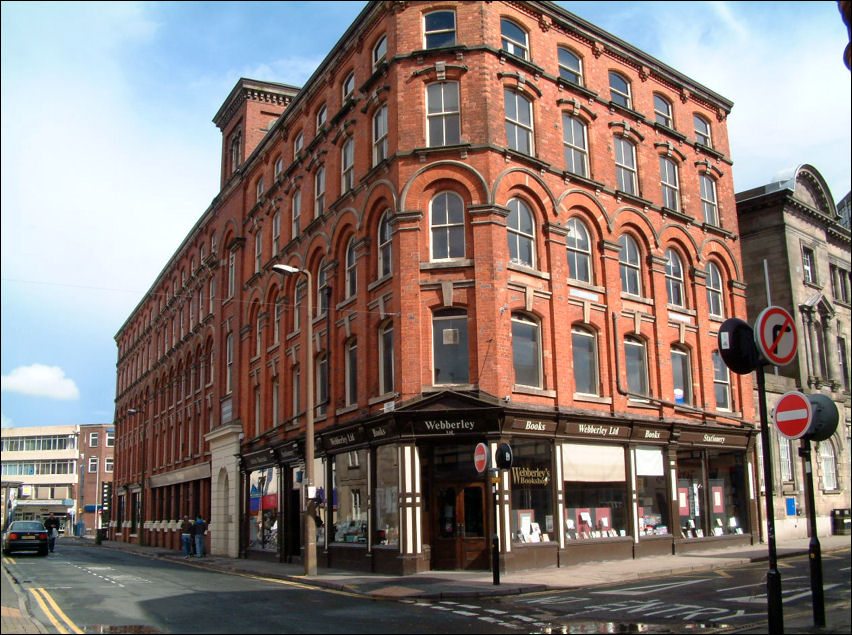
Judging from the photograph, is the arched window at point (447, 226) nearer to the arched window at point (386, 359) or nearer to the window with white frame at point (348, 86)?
the arched window at point (386, 359)

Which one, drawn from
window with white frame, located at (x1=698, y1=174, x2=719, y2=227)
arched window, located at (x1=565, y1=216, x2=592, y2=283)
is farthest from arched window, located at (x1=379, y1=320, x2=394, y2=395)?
window with white frame, located at (x1=698, y1=174, x2=719, y2=227)

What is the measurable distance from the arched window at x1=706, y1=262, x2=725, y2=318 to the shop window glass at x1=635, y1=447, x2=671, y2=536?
23.9ft

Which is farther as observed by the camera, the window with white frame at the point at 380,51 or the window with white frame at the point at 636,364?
the window with white frame at the point at 636,364

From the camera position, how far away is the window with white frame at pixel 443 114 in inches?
929

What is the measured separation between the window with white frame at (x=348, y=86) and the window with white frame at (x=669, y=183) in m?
12.0

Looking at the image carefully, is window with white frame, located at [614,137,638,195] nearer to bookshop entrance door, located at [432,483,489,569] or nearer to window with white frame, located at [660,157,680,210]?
window with white frame, located at [660,157,680,210]

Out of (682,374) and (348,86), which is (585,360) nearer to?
(682,374)

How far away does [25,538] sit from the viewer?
34188mm

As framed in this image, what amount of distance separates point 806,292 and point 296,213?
24289 millimetres

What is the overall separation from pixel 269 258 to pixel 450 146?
13.4 m

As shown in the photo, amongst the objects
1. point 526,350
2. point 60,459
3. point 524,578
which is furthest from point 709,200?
point 60,459

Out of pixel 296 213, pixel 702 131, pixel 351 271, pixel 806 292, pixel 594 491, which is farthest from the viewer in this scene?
pixel 806 292

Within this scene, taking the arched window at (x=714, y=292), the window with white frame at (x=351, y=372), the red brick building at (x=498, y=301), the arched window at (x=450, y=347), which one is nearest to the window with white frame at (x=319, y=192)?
the red brick building at (x=498, y=301)

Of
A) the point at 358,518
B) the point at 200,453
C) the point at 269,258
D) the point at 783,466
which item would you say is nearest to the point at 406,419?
the point at 358,518
